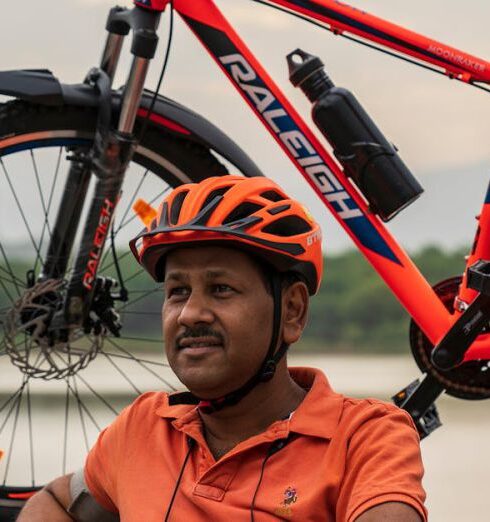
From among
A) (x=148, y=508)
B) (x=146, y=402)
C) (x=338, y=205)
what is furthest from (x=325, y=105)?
(x=148, y=508)

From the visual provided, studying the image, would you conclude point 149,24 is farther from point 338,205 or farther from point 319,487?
point 319,487

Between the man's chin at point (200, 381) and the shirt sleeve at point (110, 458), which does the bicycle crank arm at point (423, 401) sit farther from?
the man's chin at point (200, 381)

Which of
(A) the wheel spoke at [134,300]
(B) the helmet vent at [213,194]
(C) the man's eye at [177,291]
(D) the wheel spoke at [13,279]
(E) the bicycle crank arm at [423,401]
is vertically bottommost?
(E) the bicycle crank arm at [423,401]

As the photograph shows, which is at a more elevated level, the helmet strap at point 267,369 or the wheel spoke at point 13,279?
the wheel spoke at point 13,279

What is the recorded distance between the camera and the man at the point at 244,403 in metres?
2.31

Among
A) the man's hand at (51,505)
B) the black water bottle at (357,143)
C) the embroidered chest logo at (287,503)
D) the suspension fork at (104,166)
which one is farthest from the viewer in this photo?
the black water bottle at (357,143)

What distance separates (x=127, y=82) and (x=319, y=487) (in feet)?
6.65

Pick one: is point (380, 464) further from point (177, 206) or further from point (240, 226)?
point (177, 206)

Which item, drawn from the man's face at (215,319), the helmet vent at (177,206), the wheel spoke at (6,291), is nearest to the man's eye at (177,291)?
the man's face at (215,319)

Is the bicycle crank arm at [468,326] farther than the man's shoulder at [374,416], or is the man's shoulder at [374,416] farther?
the bicycle crank arm at [468,326]

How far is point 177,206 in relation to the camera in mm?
2527

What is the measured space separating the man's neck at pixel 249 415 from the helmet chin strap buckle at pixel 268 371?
0.02m

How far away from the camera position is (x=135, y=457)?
252cm

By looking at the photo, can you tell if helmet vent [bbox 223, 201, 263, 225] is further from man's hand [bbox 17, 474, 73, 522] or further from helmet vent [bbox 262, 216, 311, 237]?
man's hand [bbox 17, 474, 73, 522]
